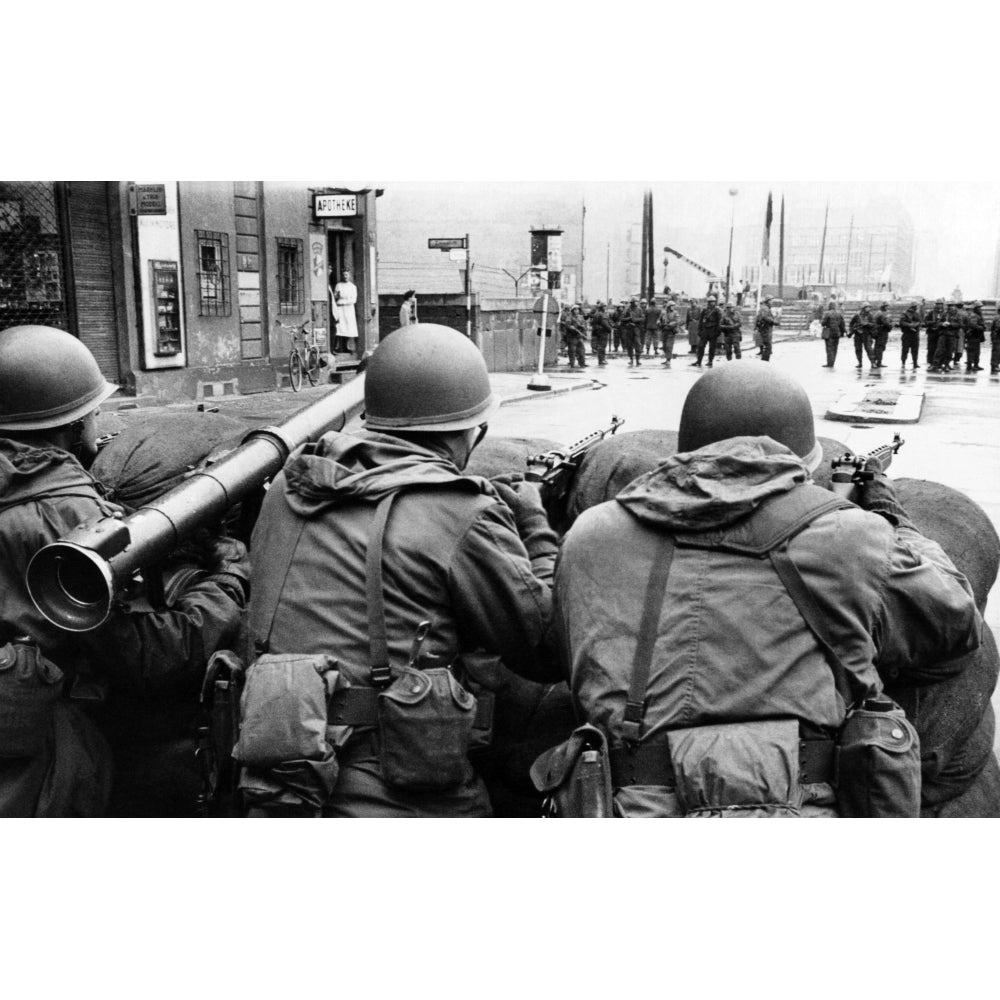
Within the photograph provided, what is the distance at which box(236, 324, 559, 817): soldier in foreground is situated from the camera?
2.33 metres

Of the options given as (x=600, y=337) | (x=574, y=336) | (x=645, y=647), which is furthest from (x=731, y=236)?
(x=574, y=336)

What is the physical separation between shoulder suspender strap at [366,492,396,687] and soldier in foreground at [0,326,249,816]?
2.41 feet

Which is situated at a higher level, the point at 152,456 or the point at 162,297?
the point at 162,297

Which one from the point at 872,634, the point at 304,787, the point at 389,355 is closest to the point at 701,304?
the point at 389,355

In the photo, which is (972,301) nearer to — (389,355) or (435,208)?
(435,208)

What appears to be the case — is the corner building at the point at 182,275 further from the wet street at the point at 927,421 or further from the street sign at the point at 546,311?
the street sign at the point at 546,311

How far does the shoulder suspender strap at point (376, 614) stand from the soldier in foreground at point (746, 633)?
0.43 metres

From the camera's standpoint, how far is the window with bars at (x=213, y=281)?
7195 millimetres

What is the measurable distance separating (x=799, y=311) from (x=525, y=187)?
2.03 meters

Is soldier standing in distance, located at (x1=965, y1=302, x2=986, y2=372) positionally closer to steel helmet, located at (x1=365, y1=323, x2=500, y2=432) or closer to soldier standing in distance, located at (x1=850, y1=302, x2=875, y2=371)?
soldier standing in distance, located at (x1=850, y1=302, x2=875, y2=371)

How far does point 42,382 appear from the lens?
298 cm

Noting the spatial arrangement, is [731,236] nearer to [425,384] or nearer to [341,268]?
[425,384]

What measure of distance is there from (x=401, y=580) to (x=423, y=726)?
328 mm

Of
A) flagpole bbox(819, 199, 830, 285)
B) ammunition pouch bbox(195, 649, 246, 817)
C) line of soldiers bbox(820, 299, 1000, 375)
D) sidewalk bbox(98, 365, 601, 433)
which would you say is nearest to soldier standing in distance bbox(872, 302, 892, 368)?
line of soldiers bbox(820, 299, 1000, 375)
